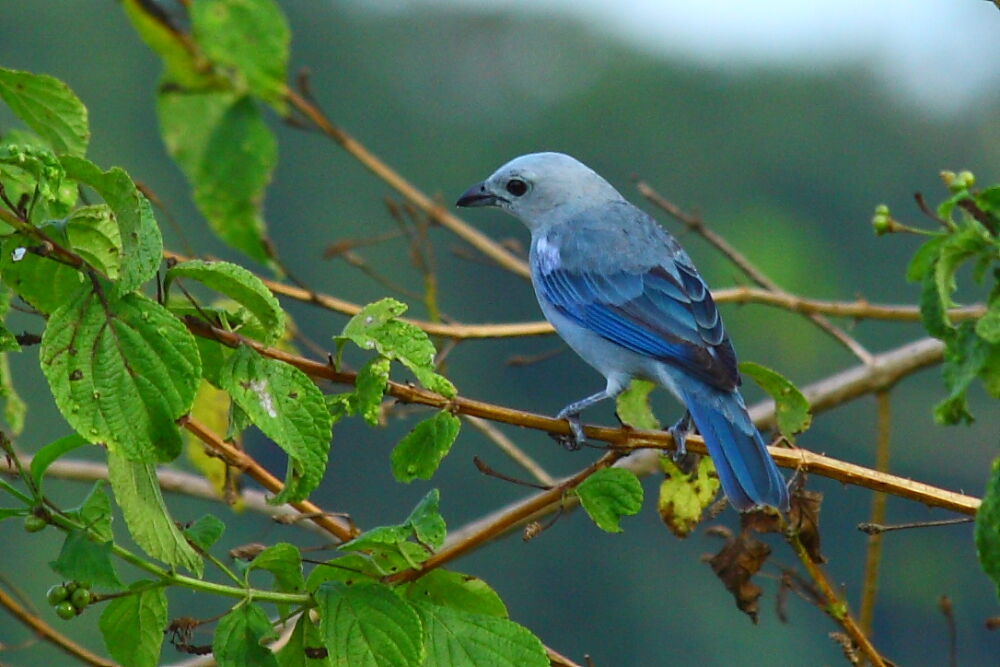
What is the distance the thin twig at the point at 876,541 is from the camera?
11.0ft

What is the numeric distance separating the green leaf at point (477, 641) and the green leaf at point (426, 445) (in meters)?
0.24

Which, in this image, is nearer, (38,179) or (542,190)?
(38,179)

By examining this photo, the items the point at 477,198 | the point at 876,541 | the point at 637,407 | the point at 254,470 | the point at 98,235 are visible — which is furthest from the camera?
the point at 477,198

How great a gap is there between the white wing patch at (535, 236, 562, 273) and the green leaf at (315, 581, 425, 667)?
235 centimetres

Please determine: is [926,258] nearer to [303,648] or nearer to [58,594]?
[303,648]

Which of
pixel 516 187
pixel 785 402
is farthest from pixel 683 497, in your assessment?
pixel 516 187

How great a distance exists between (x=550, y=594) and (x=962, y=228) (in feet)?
83.9

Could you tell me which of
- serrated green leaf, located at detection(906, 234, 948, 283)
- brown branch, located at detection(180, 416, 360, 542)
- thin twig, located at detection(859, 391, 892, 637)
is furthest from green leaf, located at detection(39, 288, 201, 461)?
thin twig, located at detection(859, 391, 892, 637)

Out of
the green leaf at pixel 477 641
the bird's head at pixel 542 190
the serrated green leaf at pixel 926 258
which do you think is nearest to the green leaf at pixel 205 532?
the green leaf at pixel 477 641

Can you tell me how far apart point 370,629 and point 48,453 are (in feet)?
1.87

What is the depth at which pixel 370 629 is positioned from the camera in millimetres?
1925

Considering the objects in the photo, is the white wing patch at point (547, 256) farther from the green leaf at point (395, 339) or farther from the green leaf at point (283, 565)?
the green leaf at point (283, 565)

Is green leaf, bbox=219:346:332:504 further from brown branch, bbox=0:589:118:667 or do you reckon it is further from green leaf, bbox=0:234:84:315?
brown branch, bbox=0:589:118:667

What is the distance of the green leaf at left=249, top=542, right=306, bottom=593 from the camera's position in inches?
77.2
